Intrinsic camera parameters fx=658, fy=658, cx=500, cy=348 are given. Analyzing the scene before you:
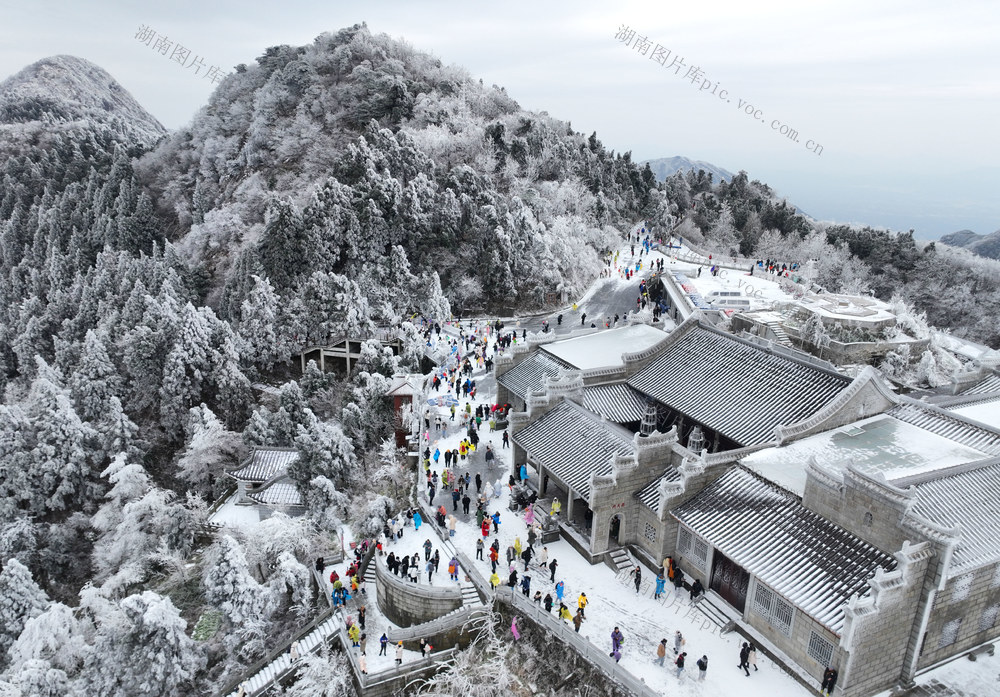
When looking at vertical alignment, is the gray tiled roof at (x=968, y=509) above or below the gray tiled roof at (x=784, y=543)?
above

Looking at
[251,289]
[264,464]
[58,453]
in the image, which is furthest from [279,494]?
[251,289]

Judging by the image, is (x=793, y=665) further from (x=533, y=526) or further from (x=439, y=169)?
(x=439, y=169)

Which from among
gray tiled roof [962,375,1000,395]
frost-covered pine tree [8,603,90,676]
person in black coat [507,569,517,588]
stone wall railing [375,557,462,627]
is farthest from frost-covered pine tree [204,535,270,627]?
gray tiled roof [962,375,1000,395]

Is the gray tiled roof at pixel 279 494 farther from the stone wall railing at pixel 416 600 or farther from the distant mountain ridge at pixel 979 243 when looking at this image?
the distant mountain ridge at pixel 979 243

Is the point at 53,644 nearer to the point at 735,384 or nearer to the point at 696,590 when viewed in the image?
the point at 696,590

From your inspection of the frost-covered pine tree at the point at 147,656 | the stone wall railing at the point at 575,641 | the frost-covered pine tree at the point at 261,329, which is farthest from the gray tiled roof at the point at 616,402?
the frost-covered pine tree at the point at 261,329

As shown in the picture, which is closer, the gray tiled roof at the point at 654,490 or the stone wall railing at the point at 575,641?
the stone wall railing at the point at 575,641

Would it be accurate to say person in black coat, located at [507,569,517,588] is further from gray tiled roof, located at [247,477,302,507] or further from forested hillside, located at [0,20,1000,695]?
gray tiled roof, located at [247,477,302,507]
